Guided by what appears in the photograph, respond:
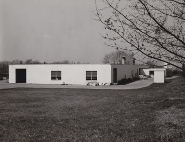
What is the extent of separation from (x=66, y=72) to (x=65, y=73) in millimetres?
217

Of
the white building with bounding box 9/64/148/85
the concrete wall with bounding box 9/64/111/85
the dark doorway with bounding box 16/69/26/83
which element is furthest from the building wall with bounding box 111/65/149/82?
the dark doorway with bounding box 16/69/26/83

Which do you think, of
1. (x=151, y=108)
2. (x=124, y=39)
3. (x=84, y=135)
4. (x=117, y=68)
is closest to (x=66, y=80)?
(x=117, y=68)

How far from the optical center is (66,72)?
126 feet

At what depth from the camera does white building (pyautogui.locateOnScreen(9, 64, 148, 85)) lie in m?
37.2

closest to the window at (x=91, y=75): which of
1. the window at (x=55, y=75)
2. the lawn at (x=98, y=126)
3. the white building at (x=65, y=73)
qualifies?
the white building at (x=65, y=73)

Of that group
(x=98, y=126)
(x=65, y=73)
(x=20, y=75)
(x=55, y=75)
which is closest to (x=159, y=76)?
(x=65, y=73)

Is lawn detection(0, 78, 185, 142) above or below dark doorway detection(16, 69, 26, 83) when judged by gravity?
below

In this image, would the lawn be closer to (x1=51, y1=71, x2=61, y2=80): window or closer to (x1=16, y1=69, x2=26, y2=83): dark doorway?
(x1=51, y1=71, x2=61, y2=80): window

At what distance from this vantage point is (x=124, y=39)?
4.17 m

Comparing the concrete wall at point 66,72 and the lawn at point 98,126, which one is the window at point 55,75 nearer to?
the concrete wall at point 66,72

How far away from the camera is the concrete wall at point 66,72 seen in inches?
1465

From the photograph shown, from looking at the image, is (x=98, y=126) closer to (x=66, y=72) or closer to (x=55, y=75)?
(x=66, y=72)

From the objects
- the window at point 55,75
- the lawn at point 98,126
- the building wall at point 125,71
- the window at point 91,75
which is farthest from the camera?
the building wall at point 125,71

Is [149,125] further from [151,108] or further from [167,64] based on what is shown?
[167,64]
